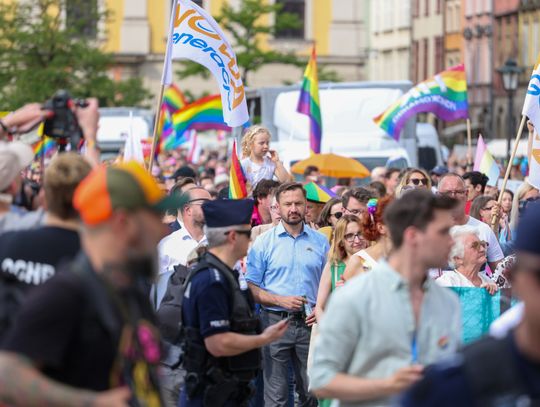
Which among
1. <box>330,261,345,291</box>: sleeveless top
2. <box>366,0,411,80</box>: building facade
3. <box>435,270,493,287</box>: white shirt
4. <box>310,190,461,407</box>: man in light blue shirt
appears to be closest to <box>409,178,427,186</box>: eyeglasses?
<box>330,261,345,291</box>: sleeveless top

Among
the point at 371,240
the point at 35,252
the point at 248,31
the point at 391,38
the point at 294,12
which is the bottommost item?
the point at 371,240

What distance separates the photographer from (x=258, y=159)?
14078mm

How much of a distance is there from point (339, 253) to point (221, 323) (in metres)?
2.20

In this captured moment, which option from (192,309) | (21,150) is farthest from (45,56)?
(21,150)

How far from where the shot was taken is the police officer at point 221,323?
734 centimetres

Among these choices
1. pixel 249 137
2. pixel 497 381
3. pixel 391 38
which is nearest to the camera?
pixel 497 381

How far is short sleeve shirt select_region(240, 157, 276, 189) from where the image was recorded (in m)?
14.2

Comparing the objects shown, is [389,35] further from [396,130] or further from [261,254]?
[261,254]

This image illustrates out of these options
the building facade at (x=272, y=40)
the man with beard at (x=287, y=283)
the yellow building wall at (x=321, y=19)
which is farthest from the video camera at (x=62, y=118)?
the yellow building wall at (x=321, y=19)

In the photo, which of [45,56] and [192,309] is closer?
[192,309]

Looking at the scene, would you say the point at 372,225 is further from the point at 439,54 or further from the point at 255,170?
the point at 439,54

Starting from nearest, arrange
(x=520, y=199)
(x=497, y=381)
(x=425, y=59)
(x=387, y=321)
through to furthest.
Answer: (x=497, y=381)
(x=387, y=321)
(x=520, y=199)
(x=425, y=59)

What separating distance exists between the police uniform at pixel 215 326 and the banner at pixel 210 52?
234 inches

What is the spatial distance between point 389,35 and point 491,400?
7082cm
